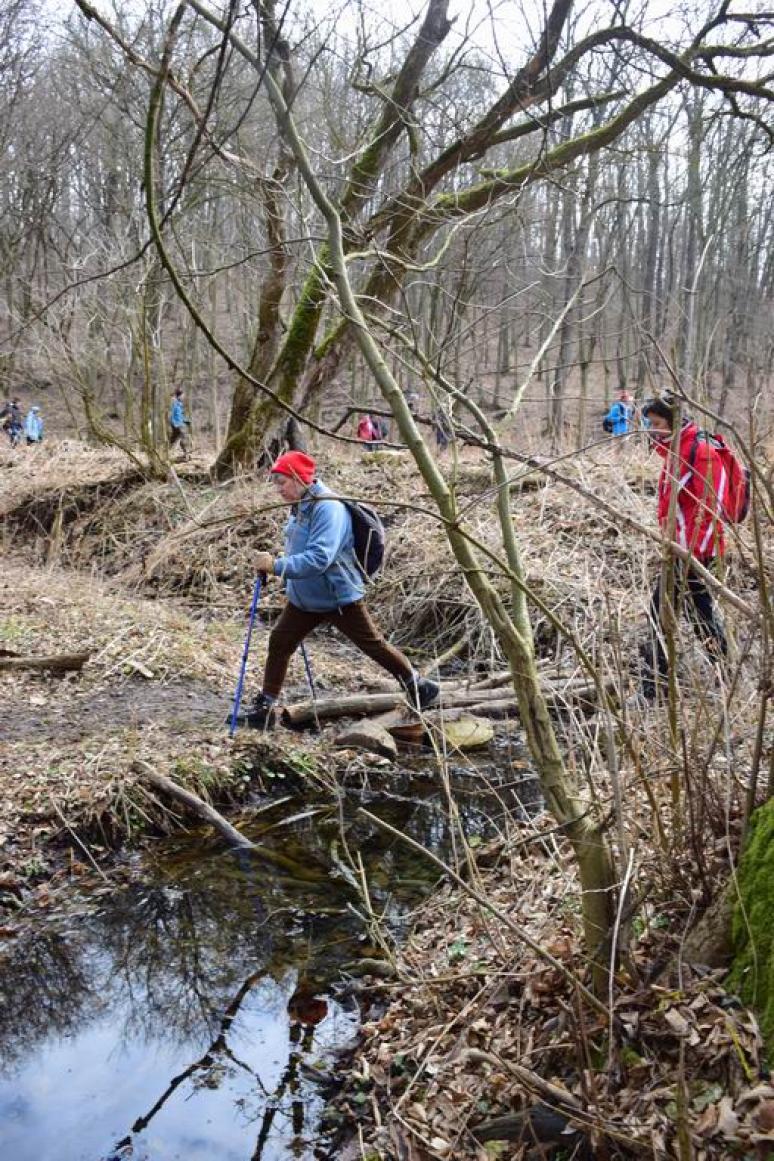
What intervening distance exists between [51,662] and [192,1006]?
416 cm

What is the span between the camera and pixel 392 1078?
384cm

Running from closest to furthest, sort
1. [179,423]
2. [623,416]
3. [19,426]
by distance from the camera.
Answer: [623,416], [179,423], [19,426]

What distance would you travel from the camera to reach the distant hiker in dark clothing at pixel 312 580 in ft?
21.8

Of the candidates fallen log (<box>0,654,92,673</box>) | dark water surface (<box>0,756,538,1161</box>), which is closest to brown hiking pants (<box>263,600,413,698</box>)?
dark water surface (<box>0,756,538,1161</box>)

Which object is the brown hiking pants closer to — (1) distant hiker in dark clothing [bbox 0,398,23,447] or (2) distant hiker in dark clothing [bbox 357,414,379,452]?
(2) distant hiker in dark clothing [bbox 357,414,379,452]

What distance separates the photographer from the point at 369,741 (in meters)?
7.56

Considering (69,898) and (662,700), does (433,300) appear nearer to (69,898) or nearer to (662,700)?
(662,700)

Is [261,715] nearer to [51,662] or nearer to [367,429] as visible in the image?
[51,662]

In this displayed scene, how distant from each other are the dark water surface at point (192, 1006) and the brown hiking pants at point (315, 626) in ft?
4.85

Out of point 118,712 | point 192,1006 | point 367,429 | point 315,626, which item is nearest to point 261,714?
point 315,626

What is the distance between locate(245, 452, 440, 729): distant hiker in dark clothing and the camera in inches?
262

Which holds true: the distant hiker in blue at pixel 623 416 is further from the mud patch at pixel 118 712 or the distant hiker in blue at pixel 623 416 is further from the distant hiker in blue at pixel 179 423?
the distant hiker in blue at pixel 179 423

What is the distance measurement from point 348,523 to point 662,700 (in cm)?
318

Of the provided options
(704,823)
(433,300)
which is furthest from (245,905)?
(433,300)
